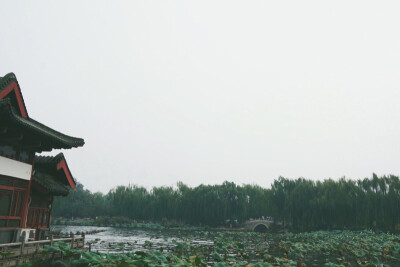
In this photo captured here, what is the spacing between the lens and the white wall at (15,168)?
33.6 feet

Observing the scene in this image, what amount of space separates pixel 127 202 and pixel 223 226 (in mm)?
17925

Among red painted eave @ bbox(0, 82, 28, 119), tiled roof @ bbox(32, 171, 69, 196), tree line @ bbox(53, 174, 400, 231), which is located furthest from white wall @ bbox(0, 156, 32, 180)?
tree line @ bbox(53, 174, 400, 231)

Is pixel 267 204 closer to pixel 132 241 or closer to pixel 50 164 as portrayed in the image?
pixel 132 241

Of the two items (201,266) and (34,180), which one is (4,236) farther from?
(201,266)

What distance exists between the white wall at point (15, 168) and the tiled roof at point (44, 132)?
3.62 ft

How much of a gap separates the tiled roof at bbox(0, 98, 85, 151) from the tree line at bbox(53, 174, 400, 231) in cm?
3808

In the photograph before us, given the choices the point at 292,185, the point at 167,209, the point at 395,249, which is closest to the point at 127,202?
the point at 167,209

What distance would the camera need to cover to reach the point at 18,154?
11.2 m

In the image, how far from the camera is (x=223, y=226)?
54.9 meters

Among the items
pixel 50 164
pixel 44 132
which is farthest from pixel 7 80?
pixel 50 164

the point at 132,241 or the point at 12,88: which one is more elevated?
the point at 12,88

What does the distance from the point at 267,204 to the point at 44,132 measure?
148 ft

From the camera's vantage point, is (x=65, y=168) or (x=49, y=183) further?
(x=65, y=168)

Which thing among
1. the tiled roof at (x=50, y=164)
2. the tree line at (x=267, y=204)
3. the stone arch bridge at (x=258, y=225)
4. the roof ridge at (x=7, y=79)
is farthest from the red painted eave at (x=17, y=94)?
the stone arch bridge at (x=258, y=225)
